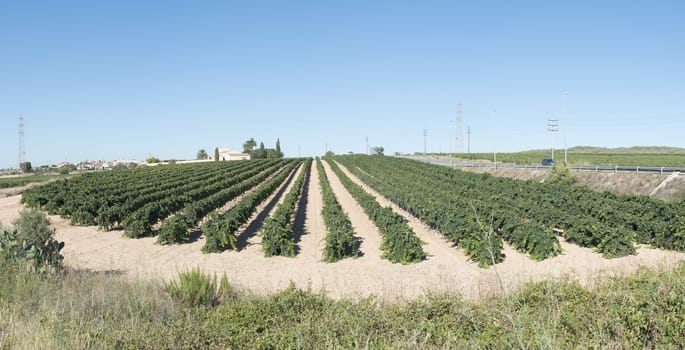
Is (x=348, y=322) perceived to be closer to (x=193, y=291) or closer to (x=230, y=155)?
(x=193, y=291)

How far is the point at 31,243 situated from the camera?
1068 centimetres

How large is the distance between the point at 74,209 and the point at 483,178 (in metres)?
33.1

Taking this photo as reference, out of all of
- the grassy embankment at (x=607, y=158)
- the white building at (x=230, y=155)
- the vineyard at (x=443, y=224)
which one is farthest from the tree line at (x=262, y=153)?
the vineyard at (x=443, y=224)

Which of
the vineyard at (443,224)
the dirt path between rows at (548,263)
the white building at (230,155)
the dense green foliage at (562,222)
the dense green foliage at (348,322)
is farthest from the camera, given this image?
the white building at (230,155)

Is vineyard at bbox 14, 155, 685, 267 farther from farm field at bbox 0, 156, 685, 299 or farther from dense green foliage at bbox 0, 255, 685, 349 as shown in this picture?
dense green foliage at bbox 0, 255, 685, 349

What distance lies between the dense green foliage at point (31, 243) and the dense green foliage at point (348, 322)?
1870 mm

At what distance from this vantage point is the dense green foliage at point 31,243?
33.3 feet

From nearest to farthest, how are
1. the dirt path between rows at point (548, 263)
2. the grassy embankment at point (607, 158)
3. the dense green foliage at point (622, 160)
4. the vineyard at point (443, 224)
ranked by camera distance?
the dirt path between rows at point (548, 263), the vineyard at point (443, 224), the dense green foliage at point (622, 160), the grassy embankment at point (607, 158)

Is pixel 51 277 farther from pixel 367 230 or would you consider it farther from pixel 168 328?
pixel 367 230

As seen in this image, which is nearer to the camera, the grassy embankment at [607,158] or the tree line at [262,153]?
the grassy embankment at [607,158]

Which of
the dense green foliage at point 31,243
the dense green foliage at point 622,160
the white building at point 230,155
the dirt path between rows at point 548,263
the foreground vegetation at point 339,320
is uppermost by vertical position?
the white building at point 230,155

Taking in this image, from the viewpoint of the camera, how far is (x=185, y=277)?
9289 mm

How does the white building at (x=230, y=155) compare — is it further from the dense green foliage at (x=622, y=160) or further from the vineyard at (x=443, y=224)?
the vineyard at (x=443, y=224)

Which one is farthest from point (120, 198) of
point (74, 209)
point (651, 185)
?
point (651, 185)
